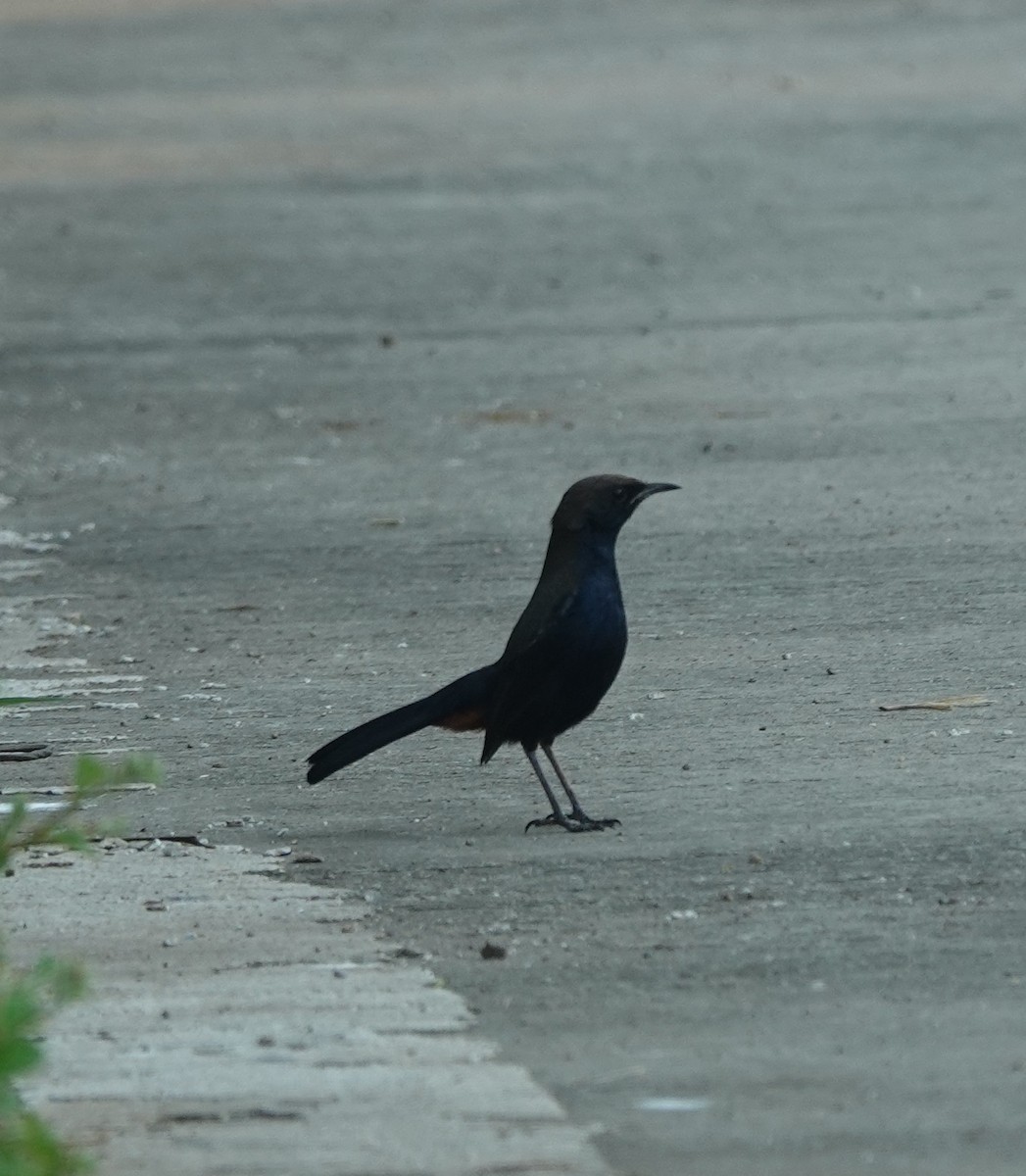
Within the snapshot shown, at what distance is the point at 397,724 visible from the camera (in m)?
6.49

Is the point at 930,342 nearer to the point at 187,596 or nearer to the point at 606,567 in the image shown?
the point at 187,596

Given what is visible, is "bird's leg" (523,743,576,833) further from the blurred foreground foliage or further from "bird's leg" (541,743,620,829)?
the blurred foreground foliage

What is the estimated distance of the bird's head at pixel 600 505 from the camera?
6695 mm

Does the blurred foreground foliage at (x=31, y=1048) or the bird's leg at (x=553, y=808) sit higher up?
the blurred foreground foliage at (x=31, y=1048)

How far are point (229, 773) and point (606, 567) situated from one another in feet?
3.91

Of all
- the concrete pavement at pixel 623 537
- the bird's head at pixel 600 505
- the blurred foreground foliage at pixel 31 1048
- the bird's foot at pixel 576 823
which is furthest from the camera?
the bird's head at pixel 600 505

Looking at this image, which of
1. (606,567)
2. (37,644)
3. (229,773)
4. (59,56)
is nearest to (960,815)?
(606,567)

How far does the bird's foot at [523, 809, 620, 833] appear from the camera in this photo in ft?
21.2

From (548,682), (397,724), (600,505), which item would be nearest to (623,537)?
(600,505)

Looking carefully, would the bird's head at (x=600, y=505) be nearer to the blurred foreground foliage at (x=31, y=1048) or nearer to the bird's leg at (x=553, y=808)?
the bird's leg at (x=553, y=808)

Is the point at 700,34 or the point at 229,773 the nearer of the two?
the point at 229,773

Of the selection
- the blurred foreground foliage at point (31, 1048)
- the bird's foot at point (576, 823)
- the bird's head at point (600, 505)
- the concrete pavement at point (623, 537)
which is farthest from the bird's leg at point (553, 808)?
the blurred foreground foliage at point (31, 1048)

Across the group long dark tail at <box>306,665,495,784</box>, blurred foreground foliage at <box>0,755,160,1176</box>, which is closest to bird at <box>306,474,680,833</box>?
long dark tail at <box>306,665,495,784</box>

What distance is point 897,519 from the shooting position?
984cm
